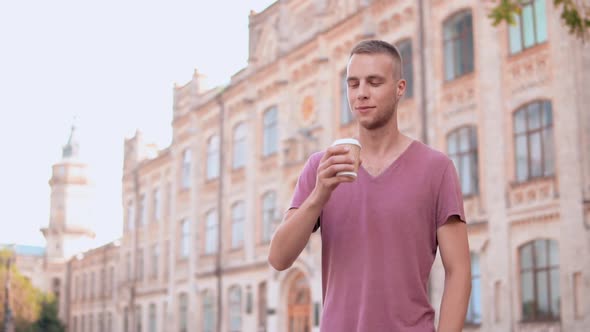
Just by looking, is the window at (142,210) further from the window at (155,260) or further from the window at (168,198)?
the window at (168,198)

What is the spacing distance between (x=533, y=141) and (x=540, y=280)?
3240 millimetres

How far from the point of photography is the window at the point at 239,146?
111ft

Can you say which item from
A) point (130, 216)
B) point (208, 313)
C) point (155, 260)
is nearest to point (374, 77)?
point (208, 313)

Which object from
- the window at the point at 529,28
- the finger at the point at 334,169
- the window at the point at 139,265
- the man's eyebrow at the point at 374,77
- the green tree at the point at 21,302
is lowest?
the finger at the point at 334,169

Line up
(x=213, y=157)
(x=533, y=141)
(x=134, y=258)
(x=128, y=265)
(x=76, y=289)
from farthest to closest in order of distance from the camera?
1. (x=76, y=289)
2. (x=128, y=265)
3. (x=134, y=258)
4. (x=213, y=157)
5. (x=533, y=141)

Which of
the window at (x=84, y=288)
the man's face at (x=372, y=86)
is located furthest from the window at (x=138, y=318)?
the man's face at (x=372, y=86)

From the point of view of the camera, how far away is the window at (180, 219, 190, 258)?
38.3 metres

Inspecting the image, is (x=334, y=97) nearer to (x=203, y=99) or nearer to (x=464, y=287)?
(x=203, y=99)

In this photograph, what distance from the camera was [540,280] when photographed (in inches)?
762

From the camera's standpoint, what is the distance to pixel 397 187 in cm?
313

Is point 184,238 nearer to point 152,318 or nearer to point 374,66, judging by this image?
point 152,318

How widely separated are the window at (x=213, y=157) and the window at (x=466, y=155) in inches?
604

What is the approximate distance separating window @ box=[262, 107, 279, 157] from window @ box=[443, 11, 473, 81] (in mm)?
9761

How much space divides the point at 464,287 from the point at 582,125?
16709 millimetres
